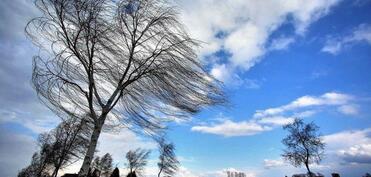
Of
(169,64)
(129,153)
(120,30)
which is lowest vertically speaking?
(169,64)

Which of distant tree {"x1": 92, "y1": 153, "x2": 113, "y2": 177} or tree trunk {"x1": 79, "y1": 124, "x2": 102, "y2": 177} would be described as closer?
tree trunk {"x1": 79, "y1": 124, "x2": 102, "y2": 177}

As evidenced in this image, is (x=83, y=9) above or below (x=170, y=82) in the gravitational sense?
above

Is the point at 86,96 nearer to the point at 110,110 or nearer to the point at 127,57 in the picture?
the point at 110,110

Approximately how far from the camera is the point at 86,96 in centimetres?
857

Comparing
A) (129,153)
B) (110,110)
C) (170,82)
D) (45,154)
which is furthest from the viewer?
(129,153)

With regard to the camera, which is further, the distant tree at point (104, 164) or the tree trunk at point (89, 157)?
the distant tree at point (104, 164)

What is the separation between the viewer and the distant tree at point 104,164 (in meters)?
66.4

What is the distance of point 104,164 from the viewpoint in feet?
224

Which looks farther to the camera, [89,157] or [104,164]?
[104,164]

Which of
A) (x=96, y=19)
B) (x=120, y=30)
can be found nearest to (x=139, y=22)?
(x=120, y=30)

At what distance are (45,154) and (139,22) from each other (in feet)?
130

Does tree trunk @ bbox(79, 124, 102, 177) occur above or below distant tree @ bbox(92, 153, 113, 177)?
below

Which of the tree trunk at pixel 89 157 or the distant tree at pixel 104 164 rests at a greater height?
the distant tree at pixel 104 164

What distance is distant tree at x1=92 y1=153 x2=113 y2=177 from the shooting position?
218 ft
